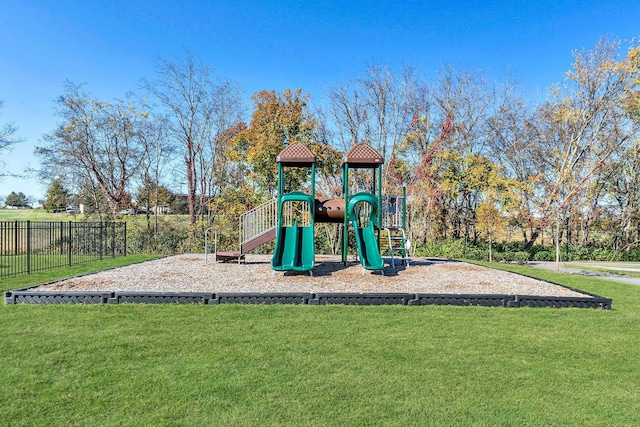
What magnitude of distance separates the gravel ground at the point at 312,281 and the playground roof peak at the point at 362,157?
7.94 feet

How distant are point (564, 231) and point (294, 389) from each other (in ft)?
53.9

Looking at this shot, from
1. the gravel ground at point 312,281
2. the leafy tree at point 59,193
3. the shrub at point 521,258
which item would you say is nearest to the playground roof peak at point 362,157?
the gravel ground at point 312,281

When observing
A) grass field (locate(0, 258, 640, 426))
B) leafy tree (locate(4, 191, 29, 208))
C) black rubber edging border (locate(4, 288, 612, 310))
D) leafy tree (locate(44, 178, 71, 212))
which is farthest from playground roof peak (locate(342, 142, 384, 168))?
leafy tree (locate(4, 191, 29, 208))

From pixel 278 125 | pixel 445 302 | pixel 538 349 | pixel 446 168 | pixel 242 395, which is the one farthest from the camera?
pixel 446 168

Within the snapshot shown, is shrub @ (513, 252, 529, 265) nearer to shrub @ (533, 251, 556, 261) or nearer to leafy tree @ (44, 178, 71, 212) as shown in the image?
shrub @ (533, 251, 556, 261)

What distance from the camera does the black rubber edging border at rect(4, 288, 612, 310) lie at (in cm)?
573

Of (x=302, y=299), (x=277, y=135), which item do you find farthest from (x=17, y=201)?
(x=302, y=299)

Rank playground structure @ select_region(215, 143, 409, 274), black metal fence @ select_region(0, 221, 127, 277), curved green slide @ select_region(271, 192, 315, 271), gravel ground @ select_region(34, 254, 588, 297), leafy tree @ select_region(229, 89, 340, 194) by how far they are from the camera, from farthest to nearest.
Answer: leafy tree @ select_region(229, 89, 340, 194) < black metal fence @ select_region(0, 221, 127, 277) < playground structure @ select_region(215, 143, 409, 274) < curved green slide @ select_region(271, 192, 315, 271) < gravel ground @ select_region(34, 254, 588, 297)

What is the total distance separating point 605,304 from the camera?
5914mm

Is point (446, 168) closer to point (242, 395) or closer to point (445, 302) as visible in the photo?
point (445, 302)

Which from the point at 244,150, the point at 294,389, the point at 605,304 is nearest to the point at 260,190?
the point at 244,150

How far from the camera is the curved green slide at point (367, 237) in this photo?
8.20 metres

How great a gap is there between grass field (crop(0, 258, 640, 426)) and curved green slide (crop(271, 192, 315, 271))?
2538 millimetres

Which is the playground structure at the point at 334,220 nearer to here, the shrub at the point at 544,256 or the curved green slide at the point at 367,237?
the curved green slide at the point at 367,237
